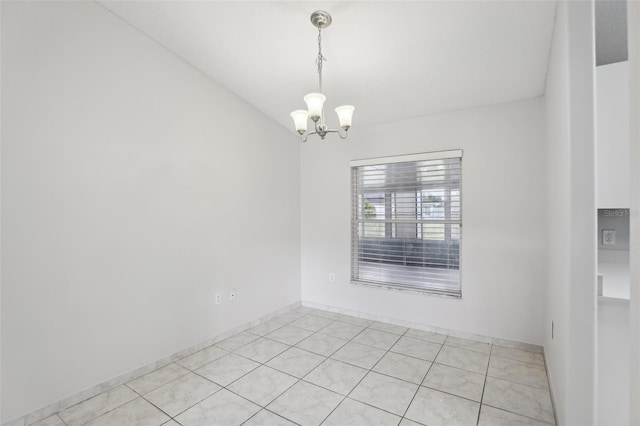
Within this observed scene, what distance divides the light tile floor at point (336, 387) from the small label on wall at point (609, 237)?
1.15 metres

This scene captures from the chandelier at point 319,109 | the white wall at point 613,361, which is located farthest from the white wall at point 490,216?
the chandelier at point 319,109

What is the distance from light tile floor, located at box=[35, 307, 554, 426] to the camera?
1.99 meters

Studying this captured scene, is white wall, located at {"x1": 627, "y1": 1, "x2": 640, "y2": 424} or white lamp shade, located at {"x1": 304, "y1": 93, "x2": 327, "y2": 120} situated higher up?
white lamp shade, located at {"x1": 304, "y1": 93, "x2": 327, "y2": 120}

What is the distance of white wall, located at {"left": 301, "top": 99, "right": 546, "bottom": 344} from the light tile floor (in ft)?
0.94

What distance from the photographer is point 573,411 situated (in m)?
1.47

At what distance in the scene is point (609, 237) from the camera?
2.14m

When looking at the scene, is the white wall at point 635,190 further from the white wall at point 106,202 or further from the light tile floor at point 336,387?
the white wall at point 106,202

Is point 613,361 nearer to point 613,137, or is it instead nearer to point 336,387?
point 613,137

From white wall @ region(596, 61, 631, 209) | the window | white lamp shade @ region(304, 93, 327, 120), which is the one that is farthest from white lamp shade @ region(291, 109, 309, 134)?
white wall @ region(596, 61, 631, 209)

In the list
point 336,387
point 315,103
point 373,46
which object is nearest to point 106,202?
point 315,103

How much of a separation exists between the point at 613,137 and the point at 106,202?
3318mm

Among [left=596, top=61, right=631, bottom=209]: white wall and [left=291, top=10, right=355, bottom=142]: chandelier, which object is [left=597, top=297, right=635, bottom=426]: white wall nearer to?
[left=596, top=61, right=631, bottom=209]: white wall

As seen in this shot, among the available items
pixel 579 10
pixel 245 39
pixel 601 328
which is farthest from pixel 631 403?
pixel 245 39

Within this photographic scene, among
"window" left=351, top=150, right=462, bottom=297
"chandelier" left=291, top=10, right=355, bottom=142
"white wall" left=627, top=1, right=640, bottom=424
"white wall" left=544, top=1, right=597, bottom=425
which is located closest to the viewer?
"white wall" left=627, top=1, right=640, bottom=424
